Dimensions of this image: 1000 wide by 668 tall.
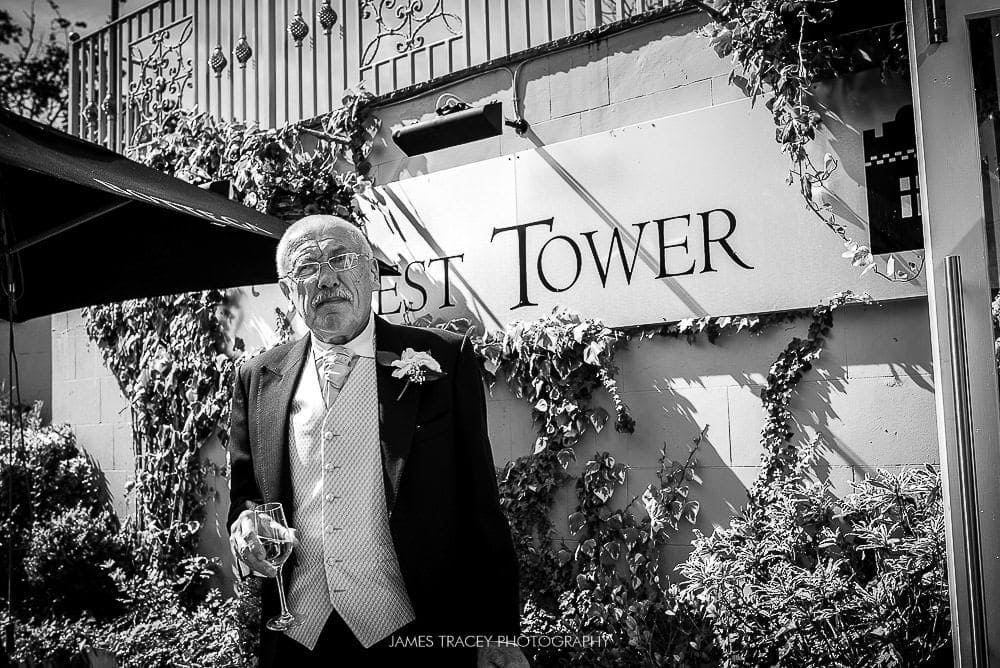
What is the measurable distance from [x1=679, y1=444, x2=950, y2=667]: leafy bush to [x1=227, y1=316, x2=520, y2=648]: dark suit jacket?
1.29m

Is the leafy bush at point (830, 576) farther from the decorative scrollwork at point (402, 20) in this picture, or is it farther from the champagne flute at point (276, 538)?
the decorative scrollwork at point (402, 20)

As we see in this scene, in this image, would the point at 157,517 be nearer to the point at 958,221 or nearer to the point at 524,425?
the point at 524,425

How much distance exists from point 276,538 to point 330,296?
68cm

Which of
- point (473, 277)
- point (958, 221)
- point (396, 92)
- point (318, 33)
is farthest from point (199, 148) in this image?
point (958, 221)

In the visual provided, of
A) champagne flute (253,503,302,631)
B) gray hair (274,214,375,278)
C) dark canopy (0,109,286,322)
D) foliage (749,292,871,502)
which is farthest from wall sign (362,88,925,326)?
champagne flute (253,503,302,631)

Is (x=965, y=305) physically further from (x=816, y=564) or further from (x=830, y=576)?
(x=816, y=564)

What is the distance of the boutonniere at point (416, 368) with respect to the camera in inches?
91.0

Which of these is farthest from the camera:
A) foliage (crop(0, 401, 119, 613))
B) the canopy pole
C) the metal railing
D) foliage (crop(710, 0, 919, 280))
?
foliage (crop(0, 401, 119, 613))

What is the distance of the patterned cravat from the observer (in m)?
2.39

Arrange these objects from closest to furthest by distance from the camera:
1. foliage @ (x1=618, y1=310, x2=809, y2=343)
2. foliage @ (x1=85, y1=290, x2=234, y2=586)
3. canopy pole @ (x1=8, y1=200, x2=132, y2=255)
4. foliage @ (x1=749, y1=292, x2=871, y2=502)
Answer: canopy pole @ (x1=8, y1=200, x2=132, y2=255) < foliage @ (x1=749, y1=292, x2=871, y2=502) < foliage @ (x1=618, y1=310, x2=809, y2=343) < foliage @ (x1=85, y1=290, x2=234, y2=586)

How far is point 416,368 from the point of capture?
231cm

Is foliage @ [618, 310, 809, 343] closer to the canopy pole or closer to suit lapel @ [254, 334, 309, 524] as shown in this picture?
suit lapel @ [254, 334, 309, 524]

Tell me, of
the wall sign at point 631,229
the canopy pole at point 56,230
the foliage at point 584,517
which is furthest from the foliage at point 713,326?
the canopy pole at point 56,230

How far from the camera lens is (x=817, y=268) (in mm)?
3473
